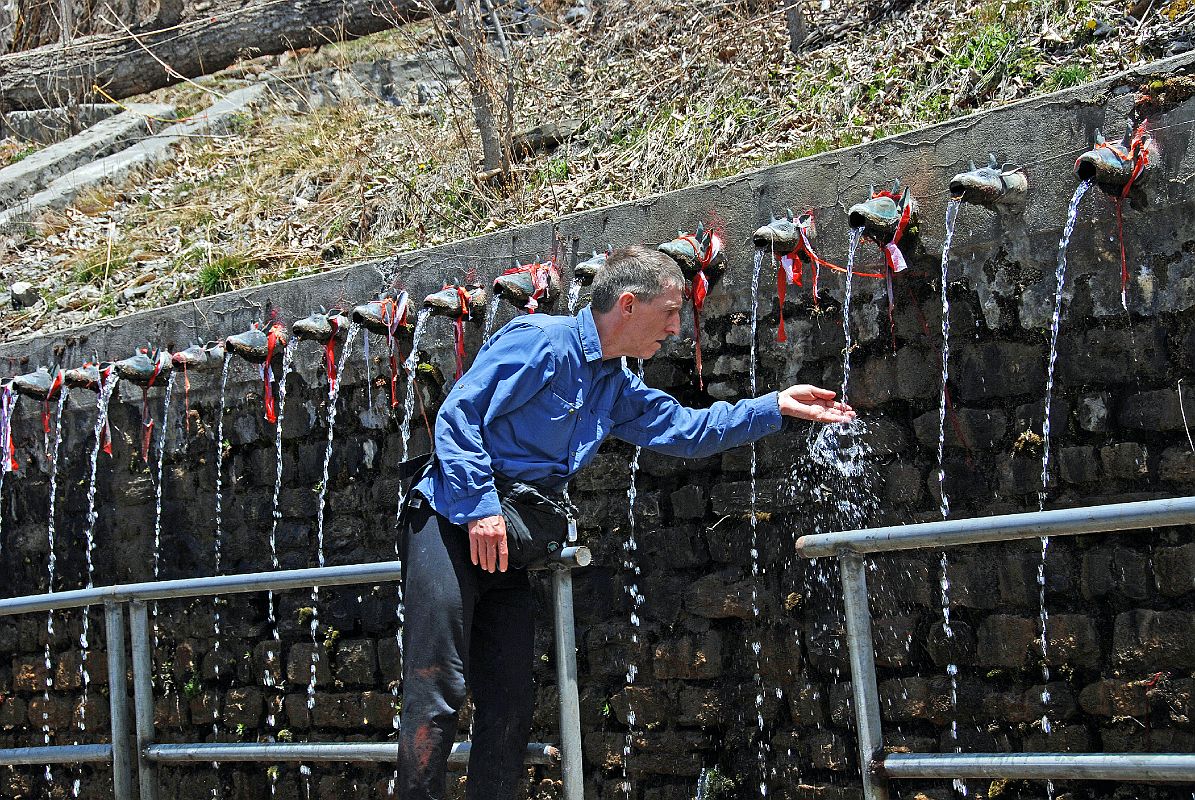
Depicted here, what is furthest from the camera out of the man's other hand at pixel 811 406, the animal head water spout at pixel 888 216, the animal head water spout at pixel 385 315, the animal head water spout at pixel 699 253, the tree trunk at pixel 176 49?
the tree trunk at pixel 176 49

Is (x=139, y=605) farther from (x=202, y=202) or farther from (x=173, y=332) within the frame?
(x=202, y=202)

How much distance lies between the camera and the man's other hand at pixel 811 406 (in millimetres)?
3959

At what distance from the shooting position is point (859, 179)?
4883mm

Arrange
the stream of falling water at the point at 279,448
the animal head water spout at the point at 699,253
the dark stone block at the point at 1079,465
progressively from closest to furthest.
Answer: the dark stone block at the point at 1079,465 → the animal head water spout at the point at 699,253 → the stream of falling water at the point at 279,448

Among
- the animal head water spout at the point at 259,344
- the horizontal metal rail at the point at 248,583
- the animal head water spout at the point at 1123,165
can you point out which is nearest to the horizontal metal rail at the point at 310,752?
the horizontal metal rail at the point at 248,583

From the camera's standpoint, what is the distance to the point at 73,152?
11062 mm

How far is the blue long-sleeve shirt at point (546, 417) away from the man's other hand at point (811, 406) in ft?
0.14

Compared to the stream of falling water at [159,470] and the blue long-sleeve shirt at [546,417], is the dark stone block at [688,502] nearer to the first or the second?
the blue long-sleeve shirt at [546,417]

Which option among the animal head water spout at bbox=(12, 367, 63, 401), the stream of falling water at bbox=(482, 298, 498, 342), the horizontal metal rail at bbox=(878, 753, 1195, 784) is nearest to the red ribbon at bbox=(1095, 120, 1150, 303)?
the horizontal metal rail at bbox=(878, 753, 1195, 784)

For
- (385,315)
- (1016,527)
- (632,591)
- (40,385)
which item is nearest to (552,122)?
(385,315)

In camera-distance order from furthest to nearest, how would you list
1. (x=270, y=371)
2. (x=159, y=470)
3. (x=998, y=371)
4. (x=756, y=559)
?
(x=159, y=470) < (x=270, y=371) < (x=756, y=559) < (x=998, y=371)

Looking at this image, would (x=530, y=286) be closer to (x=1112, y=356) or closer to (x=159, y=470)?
(x=1112, y=356)

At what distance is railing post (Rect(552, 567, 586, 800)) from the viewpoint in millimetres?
3510

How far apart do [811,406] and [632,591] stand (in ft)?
5.30
